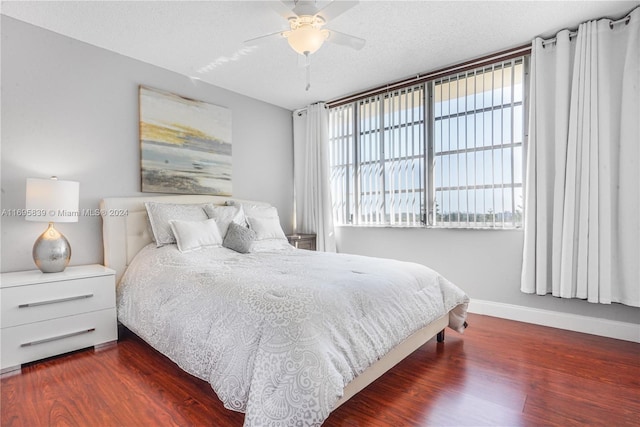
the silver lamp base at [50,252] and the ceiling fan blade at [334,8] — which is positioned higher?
the ceiling fan blade at [334,8]

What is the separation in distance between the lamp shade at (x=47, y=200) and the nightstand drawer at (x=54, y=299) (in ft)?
1.63

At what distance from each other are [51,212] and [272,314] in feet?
6.65

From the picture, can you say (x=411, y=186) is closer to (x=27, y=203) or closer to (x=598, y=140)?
(x=598, y=140)

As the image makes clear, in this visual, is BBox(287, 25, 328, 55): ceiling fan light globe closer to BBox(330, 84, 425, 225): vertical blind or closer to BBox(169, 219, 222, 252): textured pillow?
BBox(169, 219, 222, 252): textured pillow

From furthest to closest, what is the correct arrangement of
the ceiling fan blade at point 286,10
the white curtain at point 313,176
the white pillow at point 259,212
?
1. the white curtain at point 313,176
2. the white pillow at point 259,212
3. the ceiling fan blade at point 286,10

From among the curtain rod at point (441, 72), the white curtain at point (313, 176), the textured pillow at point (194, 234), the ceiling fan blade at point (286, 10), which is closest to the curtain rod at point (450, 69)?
the curtain rod at point (441, 72)

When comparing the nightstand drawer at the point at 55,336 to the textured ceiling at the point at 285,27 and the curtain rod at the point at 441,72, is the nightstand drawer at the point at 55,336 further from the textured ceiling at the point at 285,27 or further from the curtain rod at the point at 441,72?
the curtain rod at the point at 441,72

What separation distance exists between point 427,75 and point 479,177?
1.27 metres

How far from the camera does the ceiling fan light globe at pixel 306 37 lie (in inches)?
86.2

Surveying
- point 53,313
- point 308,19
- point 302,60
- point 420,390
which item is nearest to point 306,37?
point 308,19

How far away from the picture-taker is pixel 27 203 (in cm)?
233

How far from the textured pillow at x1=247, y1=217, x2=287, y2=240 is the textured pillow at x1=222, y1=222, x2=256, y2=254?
0.24 metres

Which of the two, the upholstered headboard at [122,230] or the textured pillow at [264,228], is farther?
the textured pillow at [264,228]

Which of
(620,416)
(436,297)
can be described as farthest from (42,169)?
(620,416)
